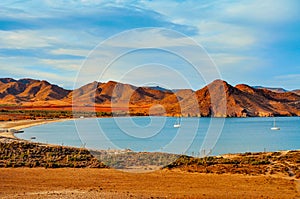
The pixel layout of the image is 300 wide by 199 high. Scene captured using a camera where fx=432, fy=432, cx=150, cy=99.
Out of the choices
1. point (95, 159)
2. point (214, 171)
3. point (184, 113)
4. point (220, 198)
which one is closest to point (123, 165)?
point (95, 159)

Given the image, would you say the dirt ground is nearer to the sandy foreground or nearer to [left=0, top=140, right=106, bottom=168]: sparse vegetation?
the sandy foreground

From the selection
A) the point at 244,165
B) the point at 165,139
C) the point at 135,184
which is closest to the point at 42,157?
the point at 135,184

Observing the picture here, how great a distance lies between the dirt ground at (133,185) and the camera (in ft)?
63.1

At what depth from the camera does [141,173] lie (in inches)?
1042

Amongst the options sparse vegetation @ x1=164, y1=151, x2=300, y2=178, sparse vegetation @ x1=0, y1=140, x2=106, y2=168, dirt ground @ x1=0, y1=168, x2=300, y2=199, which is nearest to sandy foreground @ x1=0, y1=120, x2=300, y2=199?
dirt ground @ x1=0, y1=168, x2=300, y2=199

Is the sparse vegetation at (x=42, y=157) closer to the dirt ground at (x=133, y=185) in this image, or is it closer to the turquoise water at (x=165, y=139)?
the dirt ground at (x=133, y=185)

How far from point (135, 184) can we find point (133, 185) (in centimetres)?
33

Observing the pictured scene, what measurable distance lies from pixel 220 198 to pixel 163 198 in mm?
2477

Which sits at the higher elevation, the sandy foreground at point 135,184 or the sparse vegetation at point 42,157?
the sparse vegetation at point 42,157

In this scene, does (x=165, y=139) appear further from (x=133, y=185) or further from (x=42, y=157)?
(x=133, y=185)

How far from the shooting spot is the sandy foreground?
19.3 metres

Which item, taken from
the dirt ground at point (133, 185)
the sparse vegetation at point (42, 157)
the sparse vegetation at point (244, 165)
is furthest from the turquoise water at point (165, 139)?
the dirt ground at point (133, 185)

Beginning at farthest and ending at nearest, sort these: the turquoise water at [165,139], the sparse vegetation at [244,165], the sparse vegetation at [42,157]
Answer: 1. the turquoise water at [165,139]
2. the sparse vegetation at [42,157]
3. the sparse vegetation at [244,165]

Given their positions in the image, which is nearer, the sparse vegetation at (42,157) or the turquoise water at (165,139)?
the sparse vegetation at (42,157)
